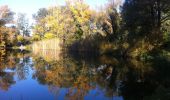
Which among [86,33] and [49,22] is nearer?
[86,33]

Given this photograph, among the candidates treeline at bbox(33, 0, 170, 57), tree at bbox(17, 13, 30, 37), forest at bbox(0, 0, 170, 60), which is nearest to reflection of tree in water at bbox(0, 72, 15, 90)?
forest at bbox(0, 0, 170, 60)

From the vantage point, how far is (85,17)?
64.1m

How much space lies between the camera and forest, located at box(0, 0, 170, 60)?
36.4m

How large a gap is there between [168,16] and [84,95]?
24.0 metres

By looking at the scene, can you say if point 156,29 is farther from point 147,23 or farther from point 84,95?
point 84,95

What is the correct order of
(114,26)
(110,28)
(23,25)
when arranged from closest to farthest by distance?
(114,26) → (110,28) → (23,25)

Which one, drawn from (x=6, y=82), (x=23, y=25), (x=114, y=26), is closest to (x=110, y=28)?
(x=114, y=26)

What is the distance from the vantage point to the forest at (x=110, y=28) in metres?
36.4

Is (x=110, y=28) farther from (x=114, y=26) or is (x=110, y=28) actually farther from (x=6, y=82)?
(x=6, y=82)

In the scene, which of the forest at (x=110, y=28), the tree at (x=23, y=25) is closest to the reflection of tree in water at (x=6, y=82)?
the forest at (x=110, y=28)

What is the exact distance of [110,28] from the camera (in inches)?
2020

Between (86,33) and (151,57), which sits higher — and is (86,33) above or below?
above

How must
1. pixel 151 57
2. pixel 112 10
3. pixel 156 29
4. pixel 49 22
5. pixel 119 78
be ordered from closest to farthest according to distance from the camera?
pixel 119 78 → pixel 151 57 → pixel 156 29 → pixel 112 10 → pixel 49 22

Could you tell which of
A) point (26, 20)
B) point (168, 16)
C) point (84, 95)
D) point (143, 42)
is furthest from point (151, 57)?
point (26, 20)
